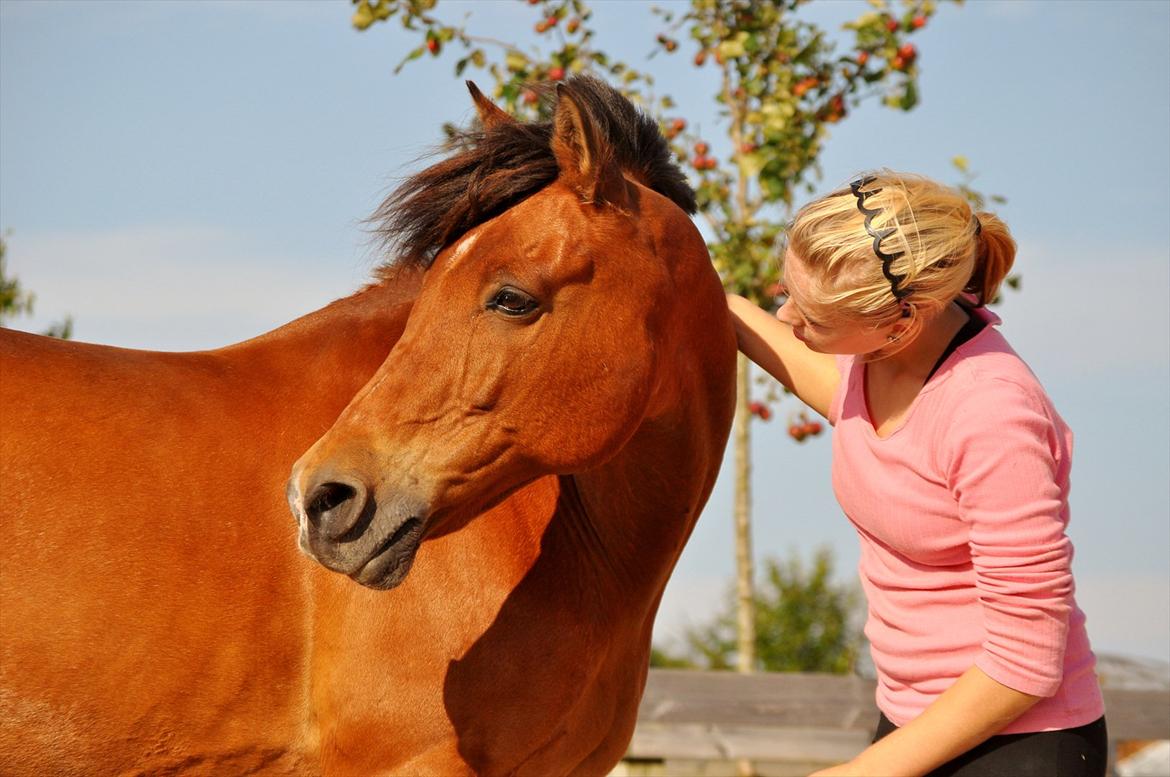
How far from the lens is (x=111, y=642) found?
9.11 ft

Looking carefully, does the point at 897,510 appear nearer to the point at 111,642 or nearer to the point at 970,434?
the point at 970,434

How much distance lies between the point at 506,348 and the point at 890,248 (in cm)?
86

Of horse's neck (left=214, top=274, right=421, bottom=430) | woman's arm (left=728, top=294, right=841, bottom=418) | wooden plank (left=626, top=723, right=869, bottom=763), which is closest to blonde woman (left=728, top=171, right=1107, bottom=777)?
woman's arm (left=728, top=294, right=841, bottom=418)

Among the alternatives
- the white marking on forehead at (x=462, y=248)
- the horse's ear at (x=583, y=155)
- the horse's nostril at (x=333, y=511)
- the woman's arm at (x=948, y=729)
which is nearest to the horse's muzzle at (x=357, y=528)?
the horse's nostril at (x=333, y=511)

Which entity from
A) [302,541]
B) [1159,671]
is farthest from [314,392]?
[1159,671]

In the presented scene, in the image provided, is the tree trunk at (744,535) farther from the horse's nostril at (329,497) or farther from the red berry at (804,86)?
the horse's nostril at (329,497)

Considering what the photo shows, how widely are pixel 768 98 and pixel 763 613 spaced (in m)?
4.87

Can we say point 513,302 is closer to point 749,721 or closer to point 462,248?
point 462,248

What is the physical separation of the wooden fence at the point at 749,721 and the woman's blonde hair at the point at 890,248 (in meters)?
4.60

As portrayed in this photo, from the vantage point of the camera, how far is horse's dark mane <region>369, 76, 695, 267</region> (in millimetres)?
2752

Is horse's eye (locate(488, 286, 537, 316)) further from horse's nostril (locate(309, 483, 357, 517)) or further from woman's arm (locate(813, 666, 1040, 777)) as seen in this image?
woman's arm (locate(813, 666, 1040, 777))

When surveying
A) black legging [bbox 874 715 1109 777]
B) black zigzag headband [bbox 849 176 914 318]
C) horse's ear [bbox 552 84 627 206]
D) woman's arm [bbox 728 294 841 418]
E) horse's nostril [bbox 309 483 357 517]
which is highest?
horse's ear [bbox 552 84 627 206]

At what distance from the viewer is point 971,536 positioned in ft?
6.86

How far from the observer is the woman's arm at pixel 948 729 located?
2.05m
